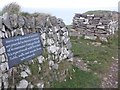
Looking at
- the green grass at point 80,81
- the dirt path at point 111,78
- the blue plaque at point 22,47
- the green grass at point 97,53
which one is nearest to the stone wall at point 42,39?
the blue plaque at point 22,47

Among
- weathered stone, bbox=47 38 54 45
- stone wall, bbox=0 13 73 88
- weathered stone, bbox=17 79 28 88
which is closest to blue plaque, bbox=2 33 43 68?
stone wall, bbox=0 13 73 88

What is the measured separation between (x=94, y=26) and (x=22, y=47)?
10518 mm

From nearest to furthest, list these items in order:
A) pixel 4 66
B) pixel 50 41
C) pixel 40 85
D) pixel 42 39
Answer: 1. pixel 4 66
2. pixel 40 85
3. pixel 42 39
4. pixel 50 41

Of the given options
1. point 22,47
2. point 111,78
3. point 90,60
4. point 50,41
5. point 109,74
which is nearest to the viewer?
point 22,47

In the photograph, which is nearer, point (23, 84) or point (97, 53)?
point (23, 84)

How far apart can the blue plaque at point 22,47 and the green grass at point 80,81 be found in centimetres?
122

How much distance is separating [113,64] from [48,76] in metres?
4.48

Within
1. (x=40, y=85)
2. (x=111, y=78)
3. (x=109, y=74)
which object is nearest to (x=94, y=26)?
(x=109, y=74)

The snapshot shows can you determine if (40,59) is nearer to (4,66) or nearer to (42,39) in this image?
(42,39)

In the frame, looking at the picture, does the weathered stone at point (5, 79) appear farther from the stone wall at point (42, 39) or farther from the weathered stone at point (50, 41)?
the weathered stone at point (50, 41)

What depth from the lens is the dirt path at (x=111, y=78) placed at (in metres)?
11.2

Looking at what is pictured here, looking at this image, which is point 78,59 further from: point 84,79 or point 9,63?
point 9,63

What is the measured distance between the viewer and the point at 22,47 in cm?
920

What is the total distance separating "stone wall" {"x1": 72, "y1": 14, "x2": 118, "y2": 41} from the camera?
18906 mm
